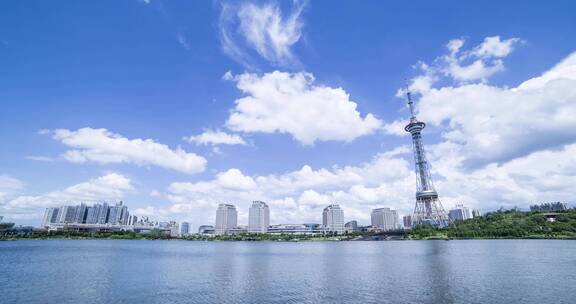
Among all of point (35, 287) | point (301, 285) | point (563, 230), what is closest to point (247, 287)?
point (301, 285)

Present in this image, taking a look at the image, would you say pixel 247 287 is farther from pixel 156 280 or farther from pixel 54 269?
pixel 54 269

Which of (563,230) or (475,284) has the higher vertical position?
(563,230)

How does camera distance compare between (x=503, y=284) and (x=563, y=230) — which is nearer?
(x=503, y=284)

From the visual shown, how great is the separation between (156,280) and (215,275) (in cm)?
990

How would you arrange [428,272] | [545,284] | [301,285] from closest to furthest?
[545,284]
[301,285]
[428,272]

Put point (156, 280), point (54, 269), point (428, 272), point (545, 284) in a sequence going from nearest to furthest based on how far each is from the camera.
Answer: point (545, 284) → point (156, 280) → point (428, 272) → point (54, 269)

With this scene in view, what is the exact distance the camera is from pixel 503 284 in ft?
146

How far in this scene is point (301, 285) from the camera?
153 ft

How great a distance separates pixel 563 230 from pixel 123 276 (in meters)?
213

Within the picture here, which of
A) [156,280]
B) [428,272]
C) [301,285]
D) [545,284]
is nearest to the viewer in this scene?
[545,284]

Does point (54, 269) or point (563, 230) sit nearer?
point (54, 269)

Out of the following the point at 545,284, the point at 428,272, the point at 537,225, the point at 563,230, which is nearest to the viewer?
the point at 545,284

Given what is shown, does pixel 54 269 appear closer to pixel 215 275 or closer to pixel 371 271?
pixel 215 275

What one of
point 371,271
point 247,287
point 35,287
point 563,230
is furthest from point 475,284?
point 563,230
